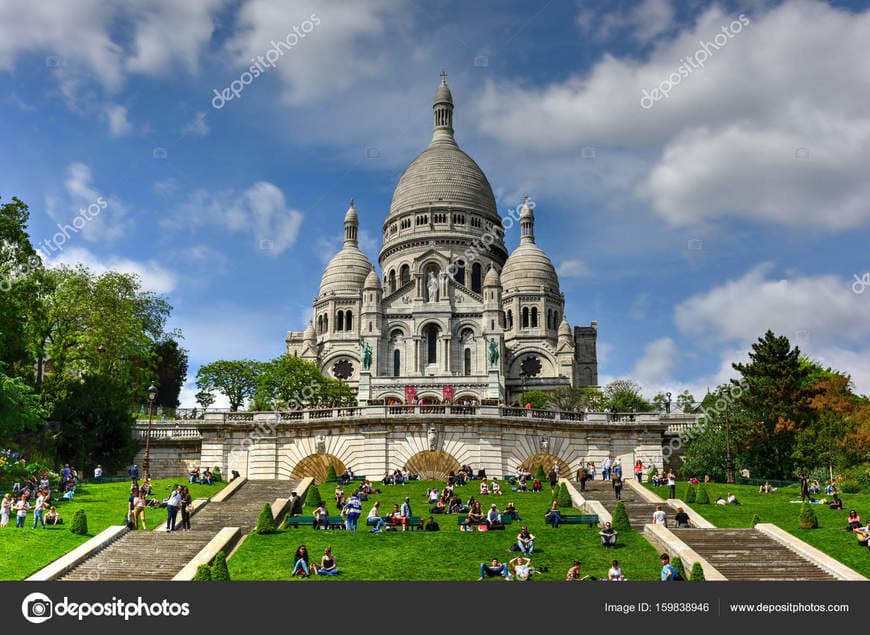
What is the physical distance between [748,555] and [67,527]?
64.4ft

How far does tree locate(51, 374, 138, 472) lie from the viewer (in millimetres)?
45625

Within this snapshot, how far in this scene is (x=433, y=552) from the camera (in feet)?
84.4

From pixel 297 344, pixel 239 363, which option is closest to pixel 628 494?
pixel 239 363

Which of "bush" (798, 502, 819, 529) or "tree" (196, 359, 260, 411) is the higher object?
"tree" (196, 359, 260, 411)

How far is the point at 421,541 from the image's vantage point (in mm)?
26906

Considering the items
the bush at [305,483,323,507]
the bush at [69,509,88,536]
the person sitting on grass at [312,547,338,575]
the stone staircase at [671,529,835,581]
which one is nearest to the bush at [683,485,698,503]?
the stone staircase at [671,529,835,581]

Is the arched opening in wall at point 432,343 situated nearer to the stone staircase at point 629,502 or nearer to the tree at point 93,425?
the tree at point 93,425

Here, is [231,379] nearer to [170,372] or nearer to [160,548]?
[170,372]

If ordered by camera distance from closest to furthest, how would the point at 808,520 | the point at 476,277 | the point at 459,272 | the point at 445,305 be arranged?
1. the point at 808,520
2. the point at 445,305
3. the point at 459,272
4. the point at 476,277

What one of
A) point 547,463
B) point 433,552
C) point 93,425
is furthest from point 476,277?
point 433,552

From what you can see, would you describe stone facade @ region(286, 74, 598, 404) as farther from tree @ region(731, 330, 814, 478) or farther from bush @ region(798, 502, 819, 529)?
bush @ region(798, 502, 819, 529)
